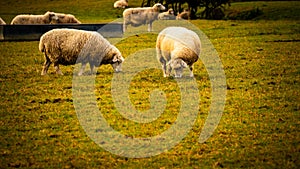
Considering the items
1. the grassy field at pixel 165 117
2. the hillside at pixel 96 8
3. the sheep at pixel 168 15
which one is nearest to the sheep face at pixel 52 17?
the grassy field at pixel 165 117

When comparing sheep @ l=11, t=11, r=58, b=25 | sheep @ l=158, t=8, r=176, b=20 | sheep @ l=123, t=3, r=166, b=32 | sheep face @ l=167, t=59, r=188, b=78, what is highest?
sheep face @ l=167, t=59, r=188, b=78

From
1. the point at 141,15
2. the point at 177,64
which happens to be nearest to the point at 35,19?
the point at 141,15

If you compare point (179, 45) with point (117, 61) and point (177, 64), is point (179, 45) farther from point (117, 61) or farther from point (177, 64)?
point (117, 61)

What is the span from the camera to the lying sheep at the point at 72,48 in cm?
1463

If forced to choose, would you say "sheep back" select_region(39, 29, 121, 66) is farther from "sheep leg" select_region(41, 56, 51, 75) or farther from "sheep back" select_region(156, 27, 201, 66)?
"sheep back" select_region(156, 27, 201, 66)

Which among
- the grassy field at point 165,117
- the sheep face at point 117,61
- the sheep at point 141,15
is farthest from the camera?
the sheep at point 141,15

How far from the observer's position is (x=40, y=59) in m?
19.5

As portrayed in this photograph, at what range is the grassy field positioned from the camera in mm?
8211

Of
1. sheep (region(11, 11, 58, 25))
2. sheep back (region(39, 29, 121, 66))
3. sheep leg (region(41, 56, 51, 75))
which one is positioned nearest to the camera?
sheep back (region(39, 29, 121, 66))

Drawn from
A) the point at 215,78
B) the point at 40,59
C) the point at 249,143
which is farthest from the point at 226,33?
the point at 249,143

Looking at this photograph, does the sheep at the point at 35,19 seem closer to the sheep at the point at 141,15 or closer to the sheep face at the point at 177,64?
the sheep at the point at 141,15

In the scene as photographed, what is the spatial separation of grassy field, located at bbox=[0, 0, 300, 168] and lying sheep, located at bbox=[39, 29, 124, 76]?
0.54 metres

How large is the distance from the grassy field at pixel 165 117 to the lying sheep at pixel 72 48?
0.54 m

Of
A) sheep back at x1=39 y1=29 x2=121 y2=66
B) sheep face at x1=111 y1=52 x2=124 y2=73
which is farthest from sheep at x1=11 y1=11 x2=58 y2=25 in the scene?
sheep back at x1=39 y1=29 x2=121 y2=66
